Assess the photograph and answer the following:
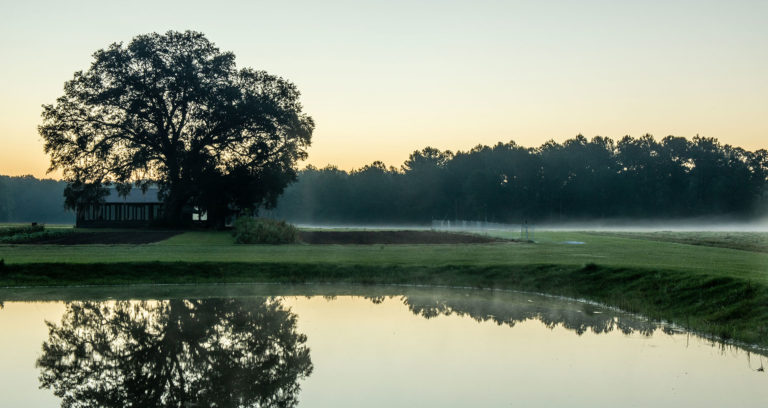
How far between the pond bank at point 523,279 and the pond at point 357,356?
1235 mm

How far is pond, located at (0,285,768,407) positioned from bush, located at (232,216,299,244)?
2493cm

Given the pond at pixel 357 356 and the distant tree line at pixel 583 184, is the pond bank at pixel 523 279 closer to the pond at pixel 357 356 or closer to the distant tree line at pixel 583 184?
the pond at pixel 357 356

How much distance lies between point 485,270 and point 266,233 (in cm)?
2258

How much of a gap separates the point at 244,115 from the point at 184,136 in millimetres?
6046

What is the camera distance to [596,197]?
125 metres

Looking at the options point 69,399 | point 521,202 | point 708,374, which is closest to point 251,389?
point 69,399

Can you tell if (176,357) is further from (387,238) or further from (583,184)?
(583,184)

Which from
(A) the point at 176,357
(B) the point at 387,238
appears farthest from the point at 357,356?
(B) the point at 387,238

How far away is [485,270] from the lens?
28.6 metres

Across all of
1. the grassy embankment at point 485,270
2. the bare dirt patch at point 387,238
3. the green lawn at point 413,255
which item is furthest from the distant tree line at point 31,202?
the grassy embankment at point 485,270

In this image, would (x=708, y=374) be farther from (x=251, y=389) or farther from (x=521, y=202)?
(x=521, y=202)

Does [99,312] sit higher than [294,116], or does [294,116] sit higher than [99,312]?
[294,116]

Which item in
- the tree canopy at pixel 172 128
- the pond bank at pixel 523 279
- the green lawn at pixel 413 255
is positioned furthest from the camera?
the tree canopy at pixel 172 128

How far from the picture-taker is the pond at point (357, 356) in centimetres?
1109
